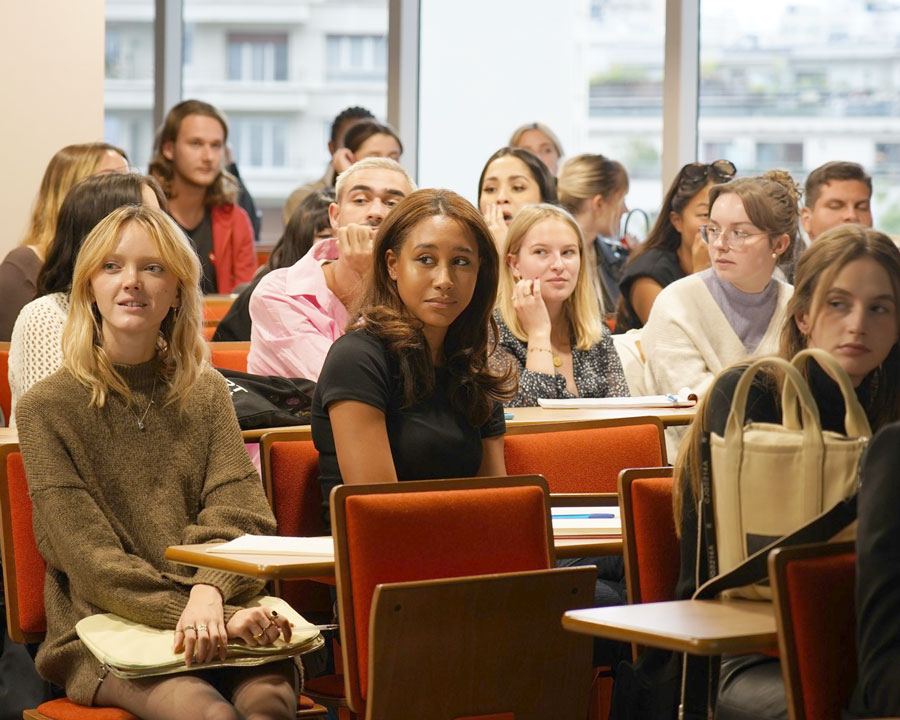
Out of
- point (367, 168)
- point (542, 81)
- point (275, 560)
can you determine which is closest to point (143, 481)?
point (275, 560)

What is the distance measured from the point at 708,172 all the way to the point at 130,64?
4570mm

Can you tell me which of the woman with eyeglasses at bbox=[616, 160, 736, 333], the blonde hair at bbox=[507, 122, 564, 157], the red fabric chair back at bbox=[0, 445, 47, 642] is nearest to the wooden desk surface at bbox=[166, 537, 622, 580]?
the red fabric chair back at bbox=[0, 445, 47, 642]

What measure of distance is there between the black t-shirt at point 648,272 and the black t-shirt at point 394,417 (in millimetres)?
2212

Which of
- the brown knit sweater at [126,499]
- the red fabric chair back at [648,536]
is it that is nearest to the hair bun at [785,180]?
the red fabric chair back at [648,536]

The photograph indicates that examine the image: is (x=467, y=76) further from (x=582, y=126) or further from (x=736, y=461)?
(x=736, y=461)

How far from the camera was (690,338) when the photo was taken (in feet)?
14.0

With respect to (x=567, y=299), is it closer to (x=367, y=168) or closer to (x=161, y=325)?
(x=367, y=168)

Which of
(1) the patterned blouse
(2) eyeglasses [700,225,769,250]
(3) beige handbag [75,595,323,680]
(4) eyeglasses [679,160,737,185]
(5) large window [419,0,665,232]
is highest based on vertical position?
(5) large window [419,0,665,232]

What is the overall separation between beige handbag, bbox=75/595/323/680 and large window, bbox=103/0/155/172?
6.17 meters

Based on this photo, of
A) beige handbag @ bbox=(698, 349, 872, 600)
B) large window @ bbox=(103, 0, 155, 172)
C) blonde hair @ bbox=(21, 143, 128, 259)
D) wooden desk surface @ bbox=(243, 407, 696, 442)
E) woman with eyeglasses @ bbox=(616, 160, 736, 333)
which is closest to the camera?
beige handbag @ bbox=(698, 349, 872, 600)

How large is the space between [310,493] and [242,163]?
216 inches

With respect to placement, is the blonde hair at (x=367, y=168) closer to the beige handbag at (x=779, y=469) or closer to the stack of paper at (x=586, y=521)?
the stack of paper at (x=586, y=521)

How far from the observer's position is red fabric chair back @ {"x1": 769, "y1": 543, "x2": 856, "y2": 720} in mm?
1891

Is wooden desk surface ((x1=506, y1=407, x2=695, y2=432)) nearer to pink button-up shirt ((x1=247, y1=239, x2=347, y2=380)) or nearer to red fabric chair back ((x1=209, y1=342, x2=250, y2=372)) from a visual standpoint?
pink button-up shirt ((x1=247, y1=239, x2=347, y2=380))
